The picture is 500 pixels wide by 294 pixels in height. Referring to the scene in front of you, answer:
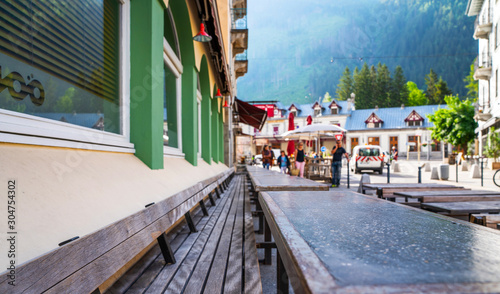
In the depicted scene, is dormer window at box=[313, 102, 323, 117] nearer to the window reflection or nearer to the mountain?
the window reflection

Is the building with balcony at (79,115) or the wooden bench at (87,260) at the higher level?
the building with balcony at (79,115)

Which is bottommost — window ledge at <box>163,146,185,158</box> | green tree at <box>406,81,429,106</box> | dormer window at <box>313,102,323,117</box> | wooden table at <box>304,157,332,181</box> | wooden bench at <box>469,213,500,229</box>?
wooden table at <box>304,157,332,181</box>

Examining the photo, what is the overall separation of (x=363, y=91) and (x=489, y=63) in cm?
4269

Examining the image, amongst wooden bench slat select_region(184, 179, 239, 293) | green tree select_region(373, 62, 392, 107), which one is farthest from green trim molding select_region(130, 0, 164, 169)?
green tree select_region(373, 62, 392, 107)

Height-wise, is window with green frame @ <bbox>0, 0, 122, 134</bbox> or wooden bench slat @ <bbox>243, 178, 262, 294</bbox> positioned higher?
window with green frame @ <bbox>0, 0, 122, 134</bbox>

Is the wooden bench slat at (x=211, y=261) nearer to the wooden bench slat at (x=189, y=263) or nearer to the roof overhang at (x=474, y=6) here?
the wooden bench slat at (x=189, y=263)

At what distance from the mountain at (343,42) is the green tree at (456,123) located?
72.6 m

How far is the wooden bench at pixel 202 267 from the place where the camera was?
5.65 ft

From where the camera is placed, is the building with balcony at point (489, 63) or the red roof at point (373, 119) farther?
the red roof at point (373, 119)

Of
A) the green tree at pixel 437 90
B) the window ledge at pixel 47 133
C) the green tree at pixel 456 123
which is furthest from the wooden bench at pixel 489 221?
the green tree at pixel 437 90

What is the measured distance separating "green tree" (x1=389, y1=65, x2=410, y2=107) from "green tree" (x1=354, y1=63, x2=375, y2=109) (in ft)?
13.8

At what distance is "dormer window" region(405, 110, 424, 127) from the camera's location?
4159 centimetres

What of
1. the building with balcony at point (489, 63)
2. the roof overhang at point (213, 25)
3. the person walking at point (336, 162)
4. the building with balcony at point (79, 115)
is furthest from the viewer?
the building with balcony at point (489, 63)

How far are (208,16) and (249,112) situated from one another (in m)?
10.8
